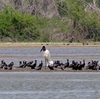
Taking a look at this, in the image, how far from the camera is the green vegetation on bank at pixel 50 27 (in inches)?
1950

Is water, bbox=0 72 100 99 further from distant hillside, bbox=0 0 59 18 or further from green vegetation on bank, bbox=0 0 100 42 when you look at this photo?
distant hillside, bbox=0 0 59 18

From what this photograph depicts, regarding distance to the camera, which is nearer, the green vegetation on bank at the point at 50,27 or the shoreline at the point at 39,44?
the shoreline at the point at 39,44

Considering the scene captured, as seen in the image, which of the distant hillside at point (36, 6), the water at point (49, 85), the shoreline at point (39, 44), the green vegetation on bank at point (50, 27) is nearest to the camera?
the water at point (49, 85)

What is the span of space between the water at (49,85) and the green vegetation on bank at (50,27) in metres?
24.9

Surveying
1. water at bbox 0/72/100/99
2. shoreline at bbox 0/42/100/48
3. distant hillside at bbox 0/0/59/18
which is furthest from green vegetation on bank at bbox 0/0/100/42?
water at bbox 0/72/100/99

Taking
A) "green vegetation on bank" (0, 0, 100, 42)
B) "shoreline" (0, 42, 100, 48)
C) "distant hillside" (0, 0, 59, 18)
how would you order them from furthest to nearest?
"distant hillside" (0, 0, 59, 18) → "green vegetation on bank" (0, 0, 100, 42) → "shoreline" (0, 42, 100, 48)

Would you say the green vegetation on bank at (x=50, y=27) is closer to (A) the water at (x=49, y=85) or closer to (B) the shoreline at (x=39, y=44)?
(B) the shoreline at (x=39, y=44)

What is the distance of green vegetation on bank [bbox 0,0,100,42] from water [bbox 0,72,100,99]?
981 inches

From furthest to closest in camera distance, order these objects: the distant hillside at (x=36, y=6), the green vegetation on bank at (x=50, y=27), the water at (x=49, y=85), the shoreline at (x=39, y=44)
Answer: the distant hillside at (x=36, y=6) → the green vegetation on bank at (x=50, y=27) → the shoreline at (x=39, y=44) → the water at (x=49, y=85)

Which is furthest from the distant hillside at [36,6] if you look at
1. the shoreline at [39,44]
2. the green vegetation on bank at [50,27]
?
the shoreline at [39,44]

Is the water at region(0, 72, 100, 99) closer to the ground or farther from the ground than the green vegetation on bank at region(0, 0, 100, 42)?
closer to the ground

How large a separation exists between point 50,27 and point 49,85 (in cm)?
3066

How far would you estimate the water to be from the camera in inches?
707

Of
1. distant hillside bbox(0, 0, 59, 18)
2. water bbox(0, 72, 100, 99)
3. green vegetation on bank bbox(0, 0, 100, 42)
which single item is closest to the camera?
water bbox(0, 72, 100, 99)
